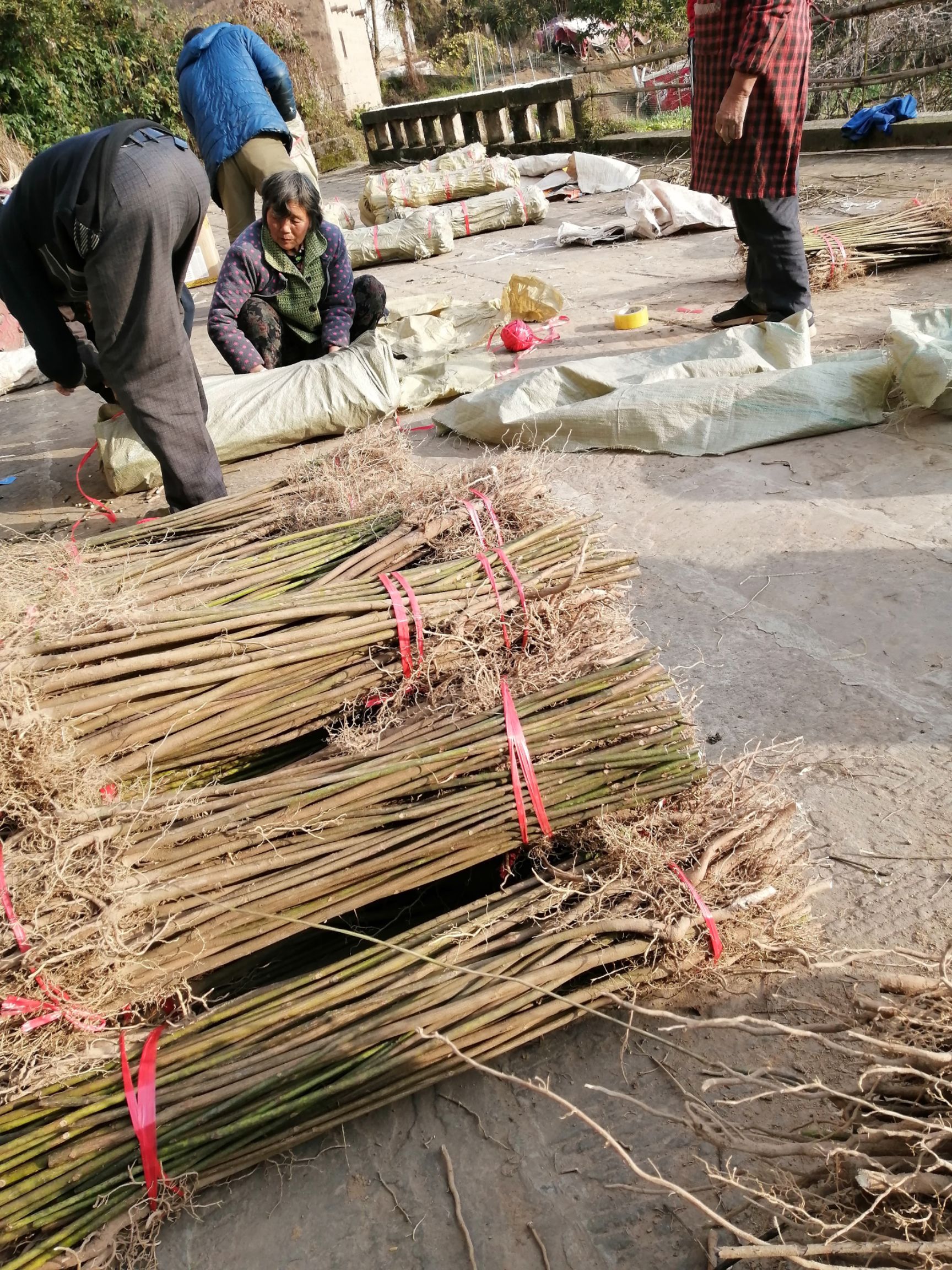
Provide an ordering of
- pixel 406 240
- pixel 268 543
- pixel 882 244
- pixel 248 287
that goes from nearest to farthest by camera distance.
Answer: pixel 268 543, pixel 248 287, pixel 882 244, pixel 406 240

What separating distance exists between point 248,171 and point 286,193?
1.95 m

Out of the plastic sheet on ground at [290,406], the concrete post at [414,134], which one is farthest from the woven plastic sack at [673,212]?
the concrete post at [414,134]

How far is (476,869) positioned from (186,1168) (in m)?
0.77

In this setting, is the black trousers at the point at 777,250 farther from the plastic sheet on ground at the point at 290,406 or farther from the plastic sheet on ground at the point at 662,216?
the plastic sheet on ground at the point at 662,216

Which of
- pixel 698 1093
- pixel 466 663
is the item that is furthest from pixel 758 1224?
pixel 466 663

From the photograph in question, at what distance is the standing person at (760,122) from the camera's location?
4016mm

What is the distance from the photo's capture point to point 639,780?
1.77m

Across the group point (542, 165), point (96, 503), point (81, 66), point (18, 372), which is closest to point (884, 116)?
point (542, 165)

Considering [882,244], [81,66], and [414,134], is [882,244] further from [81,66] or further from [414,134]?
[81,66]

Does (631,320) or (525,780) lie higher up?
(631,320)

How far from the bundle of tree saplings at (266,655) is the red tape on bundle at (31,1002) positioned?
1.04 feet

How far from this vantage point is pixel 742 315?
4.73 m

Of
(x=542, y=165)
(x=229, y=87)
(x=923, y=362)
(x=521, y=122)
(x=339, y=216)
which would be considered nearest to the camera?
(x=923, y=362)

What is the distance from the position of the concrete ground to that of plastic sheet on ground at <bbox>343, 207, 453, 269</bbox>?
10.6ft
